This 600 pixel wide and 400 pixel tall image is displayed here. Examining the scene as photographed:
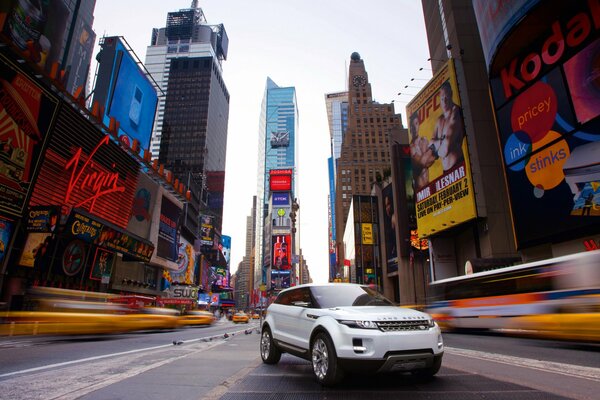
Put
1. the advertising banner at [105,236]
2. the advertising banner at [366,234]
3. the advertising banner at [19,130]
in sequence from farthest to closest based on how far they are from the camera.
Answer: the advertising banner at [366,234] → the advertising banner at [105,236] → the advertising banner at [19,130]

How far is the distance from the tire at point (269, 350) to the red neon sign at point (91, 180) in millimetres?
31414

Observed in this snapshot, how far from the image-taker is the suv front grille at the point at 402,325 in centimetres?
496

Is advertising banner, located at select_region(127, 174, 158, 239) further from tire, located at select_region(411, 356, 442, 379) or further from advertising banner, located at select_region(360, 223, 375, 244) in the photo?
advertising banner, located at select_region(360, 223, 375, 244)

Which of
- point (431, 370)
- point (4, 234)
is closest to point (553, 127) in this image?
point (431, 370)

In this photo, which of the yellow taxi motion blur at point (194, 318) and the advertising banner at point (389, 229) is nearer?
the yellow taxi motion blur at point (194, 318)

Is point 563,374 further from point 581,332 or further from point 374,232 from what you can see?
point 374,232

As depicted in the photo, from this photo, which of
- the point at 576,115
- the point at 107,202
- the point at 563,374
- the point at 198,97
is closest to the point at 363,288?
the point at 563,374

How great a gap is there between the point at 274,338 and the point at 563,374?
16.7 ft

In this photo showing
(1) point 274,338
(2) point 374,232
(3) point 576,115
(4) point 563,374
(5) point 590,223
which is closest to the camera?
(4) point 563,374

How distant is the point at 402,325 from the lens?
5066mm

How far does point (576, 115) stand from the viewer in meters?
23.6

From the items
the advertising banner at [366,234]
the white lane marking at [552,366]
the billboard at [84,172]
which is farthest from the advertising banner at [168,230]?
the white lane marking at [552,366]

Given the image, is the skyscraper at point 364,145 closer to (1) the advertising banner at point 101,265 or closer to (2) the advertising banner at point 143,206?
(2) the advertising banner at point 143,206

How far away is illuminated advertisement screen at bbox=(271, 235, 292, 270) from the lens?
14821 centimetres
